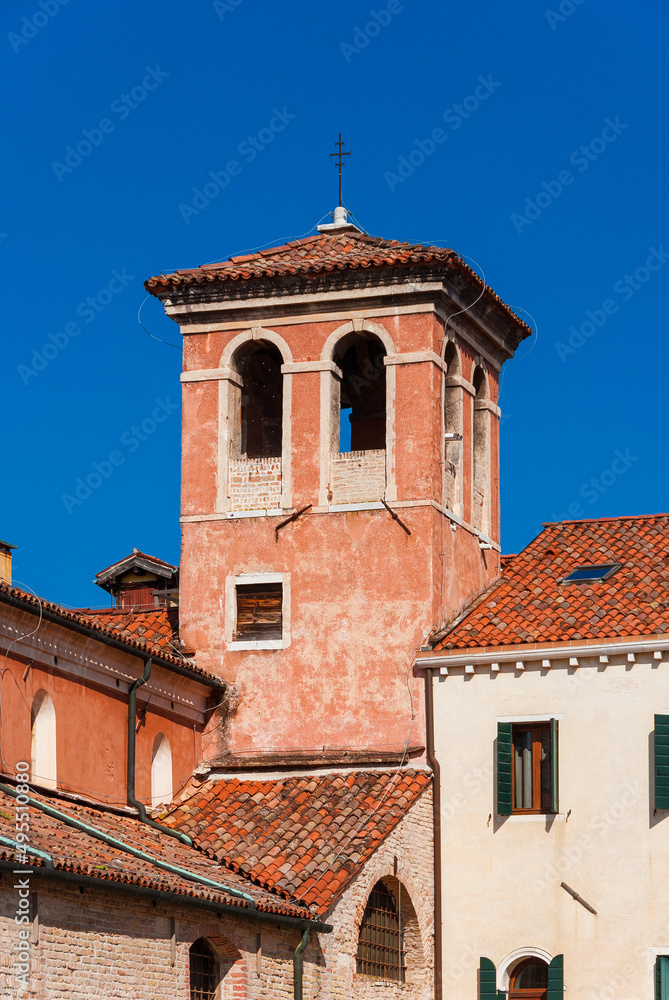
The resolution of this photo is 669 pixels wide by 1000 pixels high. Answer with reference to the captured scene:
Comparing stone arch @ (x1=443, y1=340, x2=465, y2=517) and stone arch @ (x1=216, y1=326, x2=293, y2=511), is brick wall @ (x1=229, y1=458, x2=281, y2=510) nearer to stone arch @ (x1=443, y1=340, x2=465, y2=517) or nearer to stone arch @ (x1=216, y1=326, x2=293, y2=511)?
stone arch @ (x1=216, y1=326, x2=293, y2=511)

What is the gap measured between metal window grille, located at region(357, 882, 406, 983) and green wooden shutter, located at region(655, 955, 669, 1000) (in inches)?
143

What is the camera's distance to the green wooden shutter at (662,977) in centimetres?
2577

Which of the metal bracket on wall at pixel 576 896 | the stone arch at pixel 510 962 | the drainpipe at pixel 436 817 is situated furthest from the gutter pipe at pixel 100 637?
the metal bracket on wall at pixel 576 896

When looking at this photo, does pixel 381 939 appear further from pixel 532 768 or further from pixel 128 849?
pixel 128 849

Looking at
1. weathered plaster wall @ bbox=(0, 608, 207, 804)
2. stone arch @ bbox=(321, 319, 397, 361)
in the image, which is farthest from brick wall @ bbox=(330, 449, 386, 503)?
weathered plaster wall @ bbox=(0, 608, 207, 804)

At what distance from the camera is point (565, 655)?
2738 centimetres

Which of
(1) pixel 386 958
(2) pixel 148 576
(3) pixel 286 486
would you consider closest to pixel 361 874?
(1) pixel 386 958

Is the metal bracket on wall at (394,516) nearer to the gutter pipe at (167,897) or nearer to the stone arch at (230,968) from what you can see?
the gutter pipe at (167,897)

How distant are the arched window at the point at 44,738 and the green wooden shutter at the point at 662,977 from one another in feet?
28.5

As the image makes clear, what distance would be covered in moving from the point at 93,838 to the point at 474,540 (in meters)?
10.4

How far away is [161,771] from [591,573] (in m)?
7.44

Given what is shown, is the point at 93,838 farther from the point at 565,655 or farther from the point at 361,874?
the point at 565,655

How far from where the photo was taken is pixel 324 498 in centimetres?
2948

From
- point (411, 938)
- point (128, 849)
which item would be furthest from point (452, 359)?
point (128, 849)
